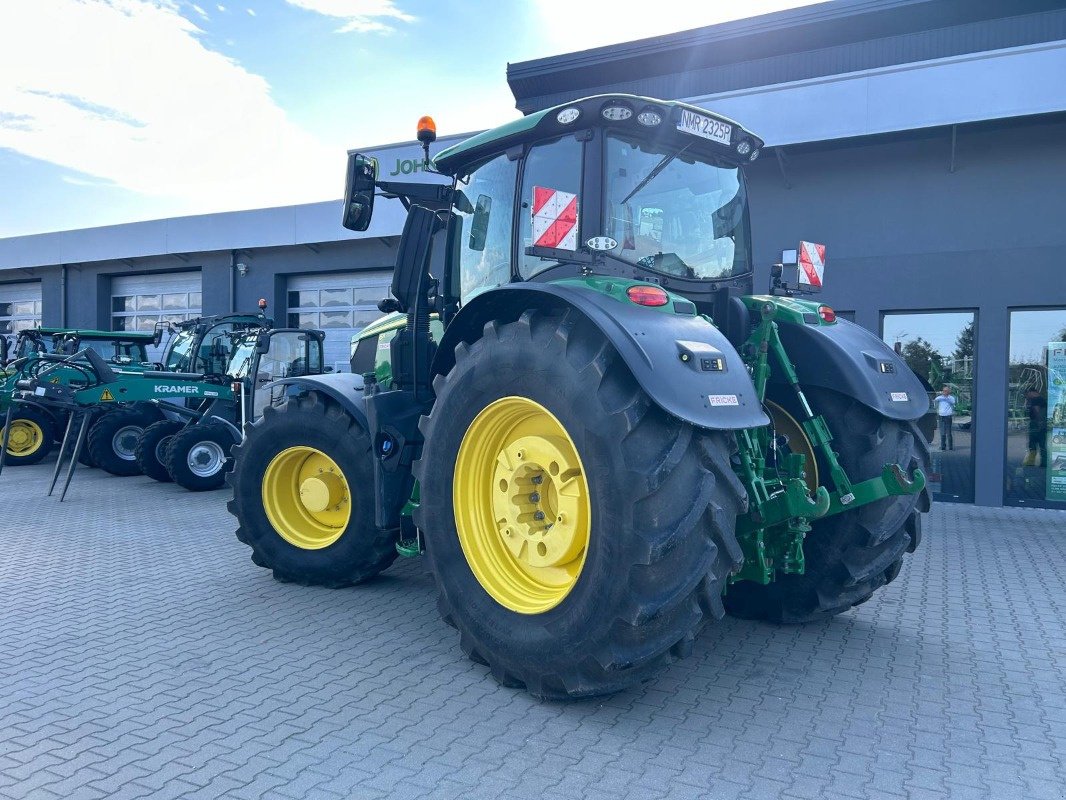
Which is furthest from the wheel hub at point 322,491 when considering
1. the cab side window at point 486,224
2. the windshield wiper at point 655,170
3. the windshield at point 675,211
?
the windshield wiper at point 655,170

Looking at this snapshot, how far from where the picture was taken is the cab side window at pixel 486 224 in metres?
4.44

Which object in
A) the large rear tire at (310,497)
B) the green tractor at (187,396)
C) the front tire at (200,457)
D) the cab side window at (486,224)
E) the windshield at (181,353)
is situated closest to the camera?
the cab side window at (486,224)

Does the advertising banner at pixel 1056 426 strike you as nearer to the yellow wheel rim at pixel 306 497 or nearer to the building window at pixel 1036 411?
the building window at pixel 1036 411

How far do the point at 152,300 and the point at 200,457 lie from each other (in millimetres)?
11773

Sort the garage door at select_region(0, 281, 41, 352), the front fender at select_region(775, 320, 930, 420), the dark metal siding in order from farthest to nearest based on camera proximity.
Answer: the garage door at select_region(0, 281, 41, 352) < the dark metal siding < the front fender at select_region(775, 320, 930, 420)

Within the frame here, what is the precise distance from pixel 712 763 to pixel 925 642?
209cm

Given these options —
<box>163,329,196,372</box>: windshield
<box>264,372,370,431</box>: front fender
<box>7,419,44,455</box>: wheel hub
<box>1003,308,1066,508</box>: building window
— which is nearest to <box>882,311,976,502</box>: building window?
<box>1003,308,1066,508</box>: building window

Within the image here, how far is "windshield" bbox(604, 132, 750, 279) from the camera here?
402 cm

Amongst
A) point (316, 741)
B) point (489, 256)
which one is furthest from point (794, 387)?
point (316, 741)

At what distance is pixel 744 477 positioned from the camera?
12.3 feet

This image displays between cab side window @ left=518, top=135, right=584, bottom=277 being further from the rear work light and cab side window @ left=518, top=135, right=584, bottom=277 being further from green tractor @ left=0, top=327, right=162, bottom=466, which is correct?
green tractor @ left=0, top=327, right=162, bottom=466

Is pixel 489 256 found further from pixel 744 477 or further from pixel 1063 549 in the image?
pixel 1063 549

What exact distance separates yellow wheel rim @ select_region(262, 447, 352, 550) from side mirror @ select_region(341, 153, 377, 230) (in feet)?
5.30

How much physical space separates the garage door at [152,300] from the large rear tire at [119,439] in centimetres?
811
